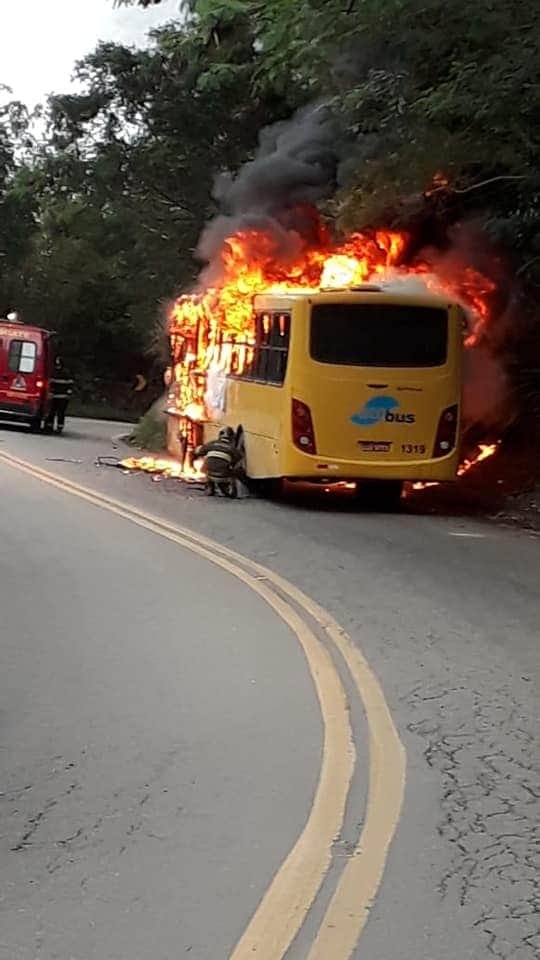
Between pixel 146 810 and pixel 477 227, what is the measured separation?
52.4 ft

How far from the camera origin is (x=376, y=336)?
17031 millimetres

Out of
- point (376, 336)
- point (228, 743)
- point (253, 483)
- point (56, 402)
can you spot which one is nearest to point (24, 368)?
point (56, 402)

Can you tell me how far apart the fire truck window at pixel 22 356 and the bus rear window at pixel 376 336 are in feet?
50.7

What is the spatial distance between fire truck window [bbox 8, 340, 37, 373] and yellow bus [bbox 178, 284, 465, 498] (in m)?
15.1

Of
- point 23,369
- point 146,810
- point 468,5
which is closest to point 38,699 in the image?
point 146,810

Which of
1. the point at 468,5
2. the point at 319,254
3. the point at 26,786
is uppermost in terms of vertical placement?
the point at 468,5

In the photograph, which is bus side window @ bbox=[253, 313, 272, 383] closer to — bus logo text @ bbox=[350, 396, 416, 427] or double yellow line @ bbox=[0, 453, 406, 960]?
bus logo text @ bbox=[350, 396, 416, 427]

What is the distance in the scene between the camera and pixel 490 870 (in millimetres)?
4977

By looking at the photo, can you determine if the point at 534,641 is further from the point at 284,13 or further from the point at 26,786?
the point at 284,13

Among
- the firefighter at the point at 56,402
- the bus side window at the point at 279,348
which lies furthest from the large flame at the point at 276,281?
the firefighter at the point at 56,402

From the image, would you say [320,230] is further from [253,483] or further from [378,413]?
[378,413]

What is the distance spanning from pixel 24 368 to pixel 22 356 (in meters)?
0.29

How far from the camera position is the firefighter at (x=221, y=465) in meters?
18.1

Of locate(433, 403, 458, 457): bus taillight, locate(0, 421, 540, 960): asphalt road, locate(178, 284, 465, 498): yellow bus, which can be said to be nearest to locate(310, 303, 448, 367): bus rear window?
locate(178, 284, 465, 498): yellow bus
